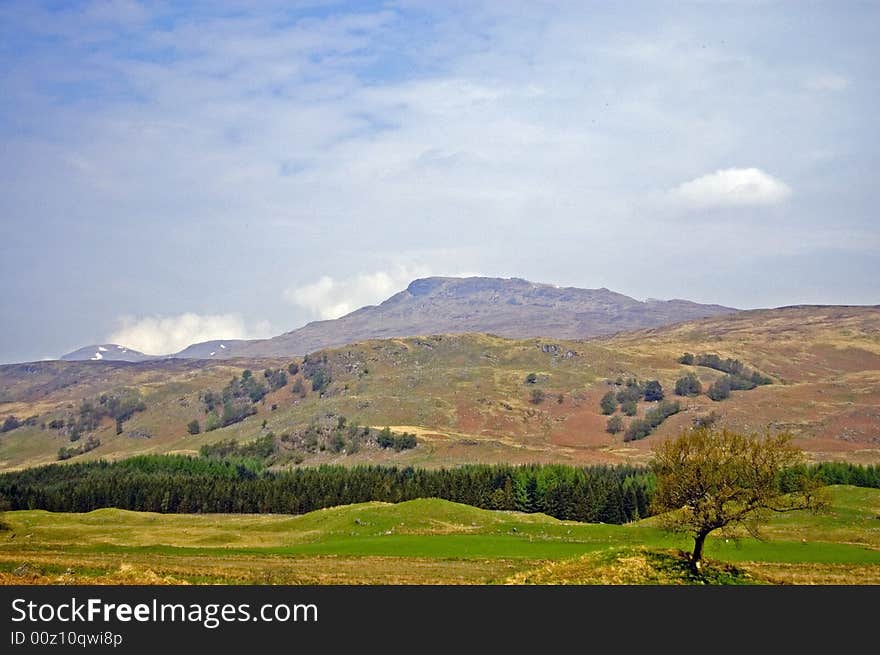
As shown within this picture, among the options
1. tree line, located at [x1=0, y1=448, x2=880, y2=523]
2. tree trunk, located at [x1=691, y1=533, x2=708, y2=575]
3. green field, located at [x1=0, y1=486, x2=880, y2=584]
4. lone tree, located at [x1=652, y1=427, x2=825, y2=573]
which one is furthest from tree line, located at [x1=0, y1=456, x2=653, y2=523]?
tree trunk, located at [x1=691, y1=533, x2=708, y2=575]

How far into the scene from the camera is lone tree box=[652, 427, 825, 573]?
44.7 m

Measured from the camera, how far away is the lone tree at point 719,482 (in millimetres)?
44656

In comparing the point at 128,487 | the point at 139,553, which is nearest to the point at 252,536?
the point at 139,553

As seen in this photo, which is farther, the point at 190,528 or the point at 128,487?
the point at 128,487

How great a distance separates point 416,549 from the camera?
7188cm

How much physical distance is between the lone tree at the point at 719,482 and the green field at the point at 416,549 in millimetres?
2846

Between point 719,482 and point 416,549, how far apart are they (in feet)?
115

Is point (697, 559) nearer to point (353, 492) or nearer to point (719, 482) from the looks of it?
point (719, 482)

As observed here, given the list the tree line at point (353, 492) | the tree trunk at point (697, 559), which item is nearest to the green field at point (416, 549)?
the tree trunk at point (697, 559)

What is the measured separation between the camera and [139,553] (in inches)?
2662

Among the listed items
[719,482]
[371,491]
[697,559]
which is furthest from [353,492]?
[719,482]
